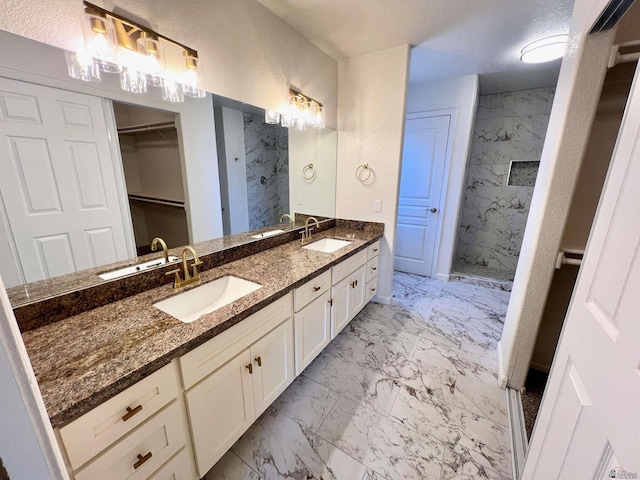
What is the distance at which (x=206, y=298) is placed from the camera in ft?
4.66

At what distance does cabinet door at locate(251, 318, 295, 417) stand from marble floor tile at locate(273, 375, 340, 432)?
20 centimetres

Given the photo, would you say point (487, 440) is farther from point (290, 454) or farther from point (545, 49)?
point (545, 49)

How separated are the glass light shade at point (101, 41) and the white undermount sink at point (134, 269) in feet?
2.90

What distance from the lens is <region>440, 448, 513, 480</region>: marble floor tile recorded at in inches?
49.2

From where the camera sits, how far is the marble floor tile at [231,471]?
1240mm

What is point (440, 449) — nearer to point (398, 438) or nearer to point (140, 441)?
point (398, 438)

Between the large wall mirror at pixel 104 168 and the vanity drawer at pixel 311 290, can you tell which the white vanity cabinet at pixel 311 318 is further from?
the large wall mirror at pixel 104 168

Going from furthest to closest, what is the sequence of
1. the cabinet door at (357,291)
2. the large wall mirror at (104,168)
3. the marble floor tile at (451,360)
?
the cabinet door at (357,291) → the marble floor tile at (451,360) → the large wall mirror at (104,168)

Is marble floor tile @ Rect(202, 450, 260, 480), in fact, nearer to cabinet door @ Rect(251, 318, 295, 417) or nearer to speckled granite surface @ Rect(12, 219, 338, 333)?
cabinet door @ Rect(251, 318, 295, 417)

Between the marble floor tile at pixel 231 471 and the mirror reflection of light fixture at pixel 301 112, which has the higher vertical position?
the mirror reflection of light fixture at pixel 301 112

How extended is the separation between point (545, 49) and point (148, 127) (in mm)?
2991

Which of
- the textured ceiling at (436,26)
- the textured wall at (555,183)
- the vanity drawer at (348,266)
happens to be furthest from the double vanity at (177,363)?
the textured ceiling at (436,26)

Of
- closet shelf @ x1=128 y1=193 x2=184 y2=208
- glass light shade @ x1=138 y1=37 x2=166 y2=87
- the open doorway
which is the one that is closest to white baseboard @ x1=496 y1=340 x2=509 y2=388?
the open doorway

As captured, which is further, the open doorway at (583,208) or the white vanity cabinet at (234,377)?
the open doorway at (583,208)
